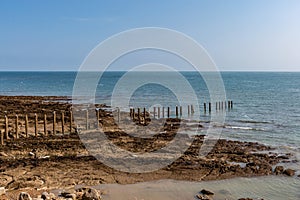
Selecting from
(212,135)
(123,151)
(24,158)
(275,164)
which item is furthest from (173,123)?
(24,158)

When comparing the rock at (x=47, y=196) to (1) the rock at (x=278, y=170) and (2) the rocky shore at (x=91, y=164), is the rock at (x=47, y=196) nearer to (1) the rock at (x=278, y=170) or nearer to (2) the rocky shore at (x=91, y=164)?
(2) the rocky shore at (x=91, y=164)

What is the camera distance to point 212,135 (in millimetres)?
26125

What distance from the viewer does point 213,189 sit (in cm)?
1342

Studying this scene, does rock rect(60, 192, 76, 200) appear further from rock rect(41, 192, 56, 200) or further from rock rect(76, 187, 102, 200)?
rock rect(41, 192, 56, 200)

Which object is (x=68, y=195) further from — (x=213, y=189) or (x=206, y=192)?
(x=213, y=189)

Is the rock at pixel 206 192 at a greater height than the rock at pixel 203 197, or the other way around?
the rock at pixel 206 192

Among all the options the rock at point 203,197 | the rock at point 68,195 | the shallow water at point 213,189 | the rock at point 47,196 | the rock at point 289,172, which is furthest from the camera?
the rock at point 289,172

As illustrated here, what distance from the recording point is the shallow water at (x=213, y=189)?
12.6m

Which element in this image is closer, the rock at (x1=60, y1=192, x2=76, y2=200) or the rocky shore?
the rock at (x1=60, y1=192, x2=76, y2=200)

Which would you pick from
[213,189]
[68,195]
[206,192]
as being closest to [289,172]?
[213,189]

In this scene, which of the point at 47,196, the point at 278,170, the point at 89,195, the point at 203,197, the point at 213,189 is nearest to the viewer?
the point at 47,196

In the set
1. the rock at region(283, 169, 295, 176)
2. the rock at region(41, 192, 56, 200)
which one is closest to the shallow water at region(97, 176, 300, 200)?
the rock at region(283, 169, 295, 176)

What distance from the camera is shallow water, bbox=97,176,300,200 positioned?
497 inches

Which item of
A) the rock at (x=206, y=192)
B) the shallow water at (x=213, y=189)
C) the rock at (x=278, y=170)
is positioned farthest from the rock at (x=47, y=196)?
the rock at (x=278, y=170)
